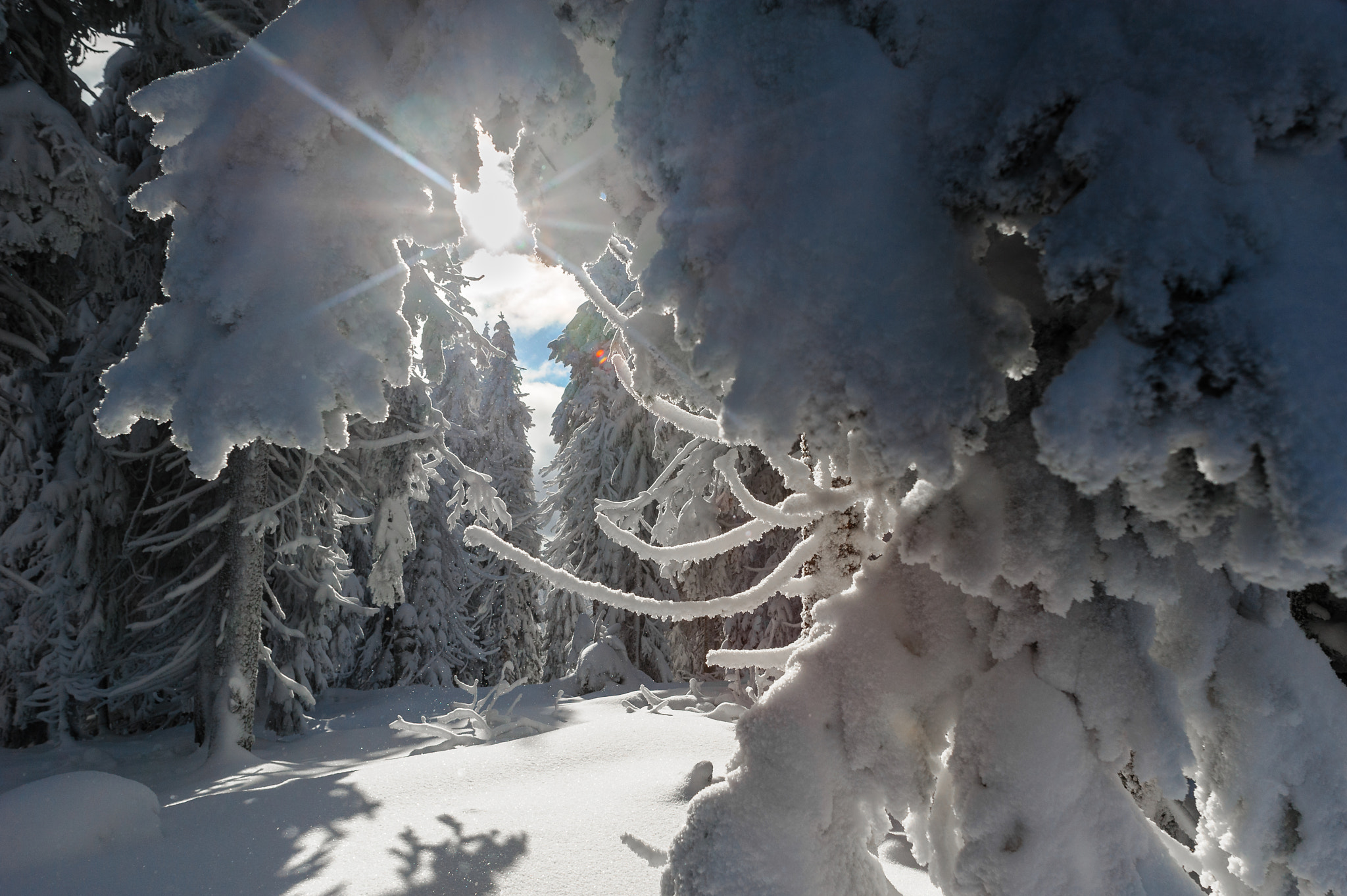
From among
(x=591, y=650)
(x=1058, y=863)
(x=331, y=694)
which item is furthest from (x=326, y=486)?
(x=1058, y=863)

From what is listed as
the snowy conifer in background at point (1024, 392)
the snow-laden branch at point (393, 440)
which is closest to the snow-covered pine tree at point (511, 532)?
the snow-laden branch at point (393, 440)

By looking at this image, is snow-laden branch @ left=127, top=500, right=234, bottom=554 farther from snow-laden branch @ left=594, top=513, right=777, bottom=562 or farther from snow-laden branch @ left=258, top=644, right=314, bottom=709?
snow-laden branch @ left=594, top=513, right=777, bottom=562

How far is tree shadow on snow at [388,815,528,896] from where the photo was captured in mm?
2887

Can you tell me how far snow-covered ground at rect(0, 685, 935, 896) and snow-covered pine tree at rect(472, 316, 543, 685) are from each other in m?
14.8

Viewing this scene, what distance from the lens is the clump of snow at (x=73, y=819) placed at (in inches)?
137

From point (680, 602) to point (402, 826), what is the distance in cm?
309

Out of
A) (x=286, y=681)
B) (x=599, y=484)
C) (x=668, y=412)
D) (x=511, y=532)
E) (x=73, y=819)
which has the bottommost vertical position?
(x=73, y=819)

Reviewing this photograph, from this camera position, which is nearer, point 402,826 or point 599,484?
point 402,826

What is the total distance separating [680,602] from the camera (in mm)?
1753

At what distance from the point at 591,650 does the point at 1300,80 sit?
488 inches

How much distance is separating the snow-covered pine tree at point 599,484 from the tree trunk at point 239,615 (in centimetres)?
726

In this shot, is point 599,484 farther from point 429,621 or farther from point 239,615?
point 239,615

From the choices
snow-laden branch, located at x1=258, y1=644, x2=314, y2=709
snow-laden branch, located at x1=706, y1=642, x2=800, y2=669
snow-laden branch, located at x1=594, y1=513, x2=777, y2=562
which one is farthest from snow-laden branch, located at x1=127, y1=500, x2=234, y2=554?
snow-laden branch, located at x1=706, y1=642, x2=800, y2=669

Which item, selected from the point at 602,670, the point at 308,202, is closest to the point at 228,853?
the point at 308,202
